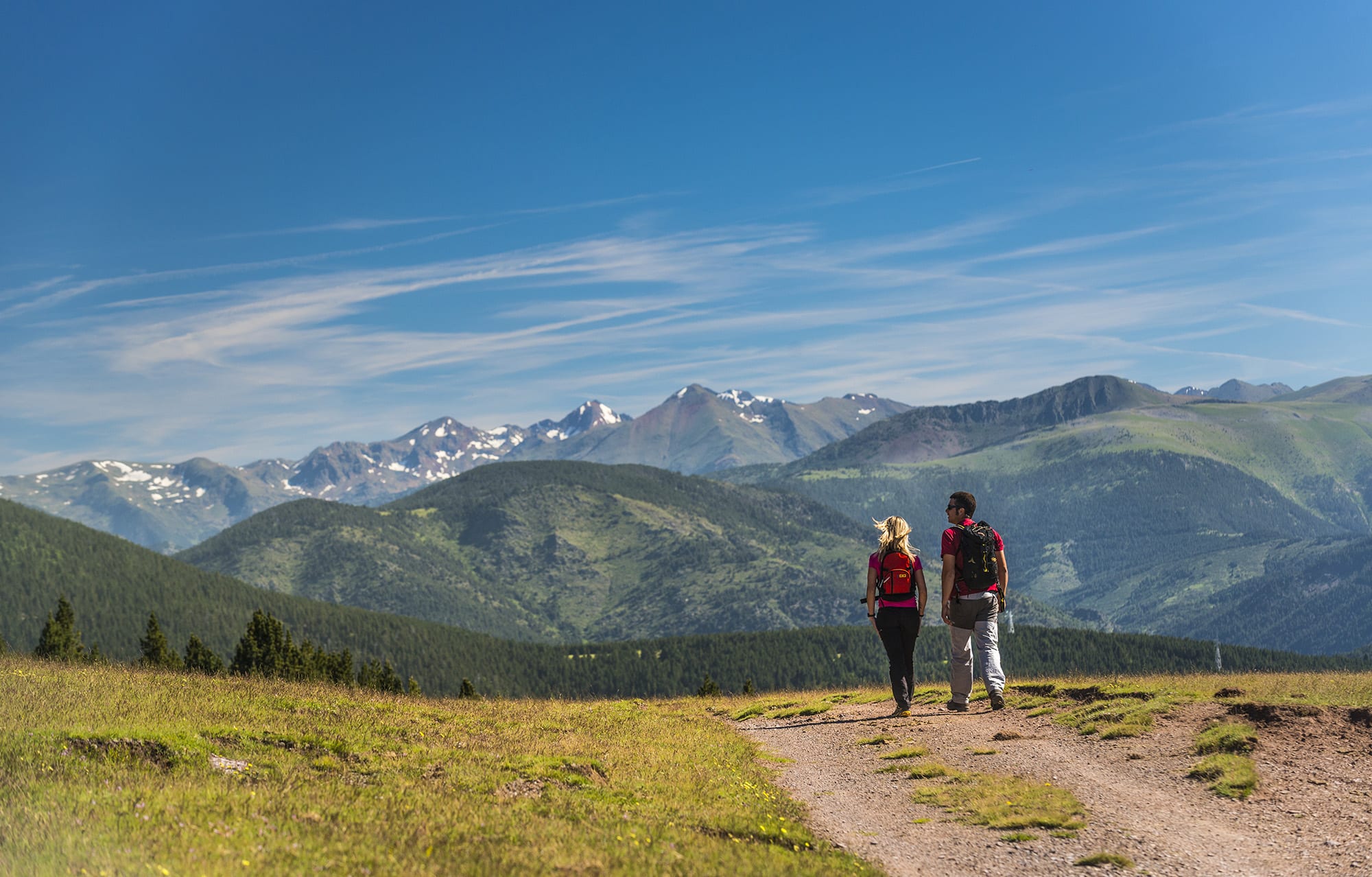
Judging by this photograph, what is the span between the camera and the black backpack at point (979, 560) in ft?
69.6

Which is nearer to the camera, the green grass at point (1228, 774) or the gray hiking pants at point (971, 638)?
the green grass at point (1228, 774)

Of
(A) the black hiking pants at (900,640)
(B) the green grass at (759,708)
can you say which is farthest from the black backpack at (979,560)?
(B) the green grass at (759,708)

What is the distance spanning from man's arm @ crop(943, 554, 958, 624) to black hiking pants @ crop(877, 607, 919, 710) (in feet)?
2.25

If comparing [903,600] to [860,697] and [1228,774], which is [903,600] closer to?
[860,697]

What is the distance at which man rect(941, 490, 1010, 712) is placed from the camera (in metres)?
21.3

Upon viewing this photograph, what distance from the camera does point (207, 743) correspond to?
14531 mm

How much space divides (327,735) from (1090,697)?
15.8m

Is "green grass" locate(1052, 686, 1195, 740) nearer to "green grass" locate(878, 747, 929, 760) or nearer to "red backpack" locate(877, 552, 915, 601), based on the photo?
"green grass" locate(878, 747, 929, 760)

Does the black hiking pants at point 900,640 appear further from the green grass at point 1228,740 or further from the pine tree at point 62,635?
the pine tree at point 62,635

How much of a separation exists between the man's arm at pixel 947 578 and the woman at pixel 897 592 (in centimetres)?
47

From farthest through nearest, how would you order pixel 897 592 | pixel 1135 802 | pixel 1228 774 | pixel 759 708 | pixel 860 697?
pixel 759 708, pixel 860 697, pixel 897 592, pixel 1228 774, pixel 1135 802

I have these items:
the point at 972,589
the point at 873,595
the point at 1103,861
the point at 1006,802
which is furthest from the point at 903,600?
the point at 1103,861

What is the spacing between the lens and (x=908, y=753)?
17797 mm

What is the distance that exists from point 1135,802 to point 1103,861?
295 cm
